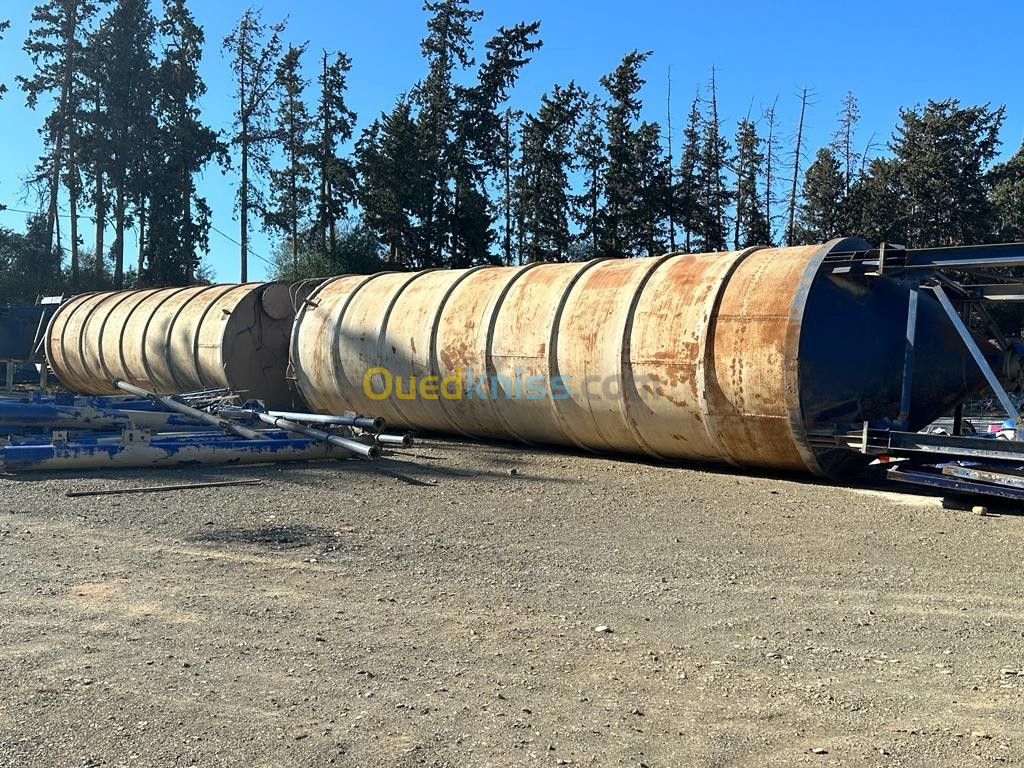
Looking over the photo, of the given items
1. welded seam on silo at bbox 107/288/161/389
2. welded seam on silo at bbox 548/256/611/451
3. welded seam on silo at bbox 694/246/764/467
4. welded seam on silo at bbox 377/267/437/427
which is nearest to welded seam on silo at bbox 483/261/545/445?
welded seam on silo at bbox 548/256/611/451

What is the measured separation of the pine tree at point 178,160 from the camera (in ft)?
125

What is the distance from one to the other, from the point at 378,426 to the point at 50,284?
3323 centimetres

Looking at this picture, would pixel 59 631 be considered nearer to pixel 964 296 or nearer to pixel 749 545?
pixel 749 545

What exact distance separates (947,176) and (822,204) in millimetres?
4736

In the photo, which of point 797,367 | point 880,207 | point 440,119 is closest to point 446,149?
point 440,119

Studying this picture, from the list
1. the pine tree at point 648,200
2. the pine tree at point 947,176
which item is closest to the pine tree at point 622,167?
the pine tree at point 648,200

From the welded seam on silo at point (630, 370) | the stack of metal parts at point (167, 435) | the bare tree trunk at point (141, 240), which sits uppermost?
the bare tree trunk at point (141, 240)

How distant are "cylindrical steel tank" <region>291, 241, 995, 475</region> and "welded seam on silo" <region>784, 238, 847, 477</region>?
0.05 ft

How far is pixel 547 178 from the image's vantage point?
117 ft

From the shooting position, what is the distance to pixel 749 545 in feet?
21.6

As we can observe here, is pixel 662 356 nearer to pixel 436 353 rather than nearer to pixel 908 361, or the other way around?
pixel 908 361

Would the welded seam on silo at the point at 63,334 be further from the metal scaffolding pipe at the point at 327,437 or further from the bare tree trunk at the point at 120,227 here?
the bare tree trunk at the point at 120,227

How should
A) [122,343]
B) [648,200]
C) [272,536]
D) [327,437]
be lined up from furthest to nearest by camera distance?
[648,200], [122,343], [327,437], [272,536]

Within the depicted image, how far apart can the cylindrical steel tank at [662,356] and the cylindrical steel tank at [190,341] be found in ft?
8.22
